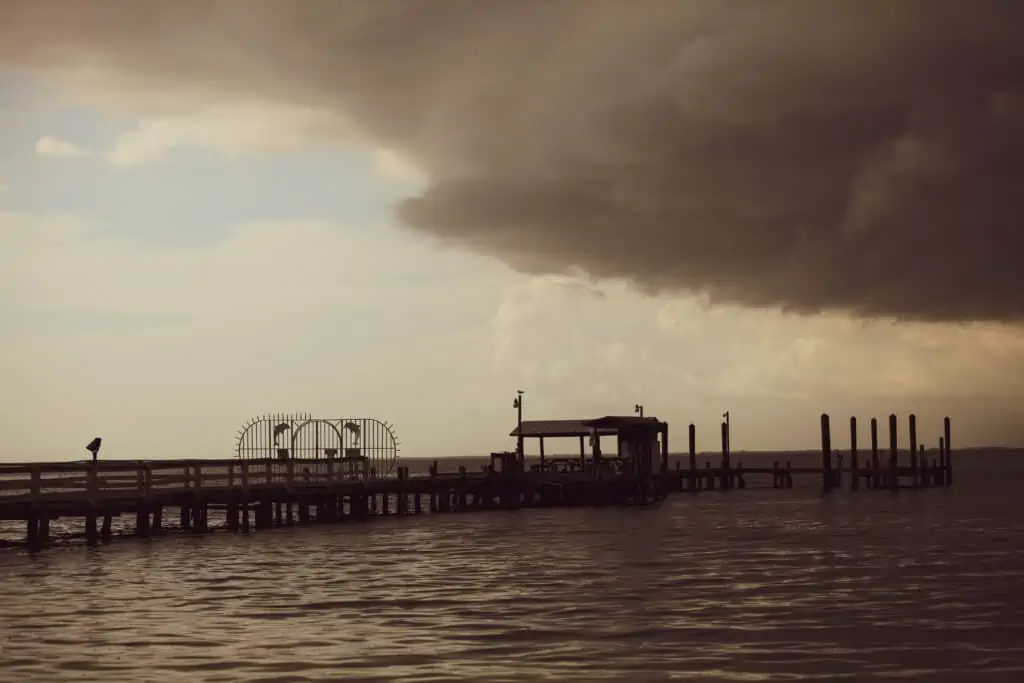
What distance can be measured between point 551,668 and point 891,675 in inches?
179

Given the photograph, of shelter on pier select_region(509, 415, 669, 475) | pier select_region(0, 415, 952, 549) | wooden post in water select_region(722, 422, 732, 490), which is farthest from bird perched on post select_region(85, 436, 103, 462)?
wooden post in water select_region(722, 422, 732, 490)

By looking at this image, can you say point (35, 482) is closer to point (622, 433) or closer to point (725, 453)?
point (622, 433)

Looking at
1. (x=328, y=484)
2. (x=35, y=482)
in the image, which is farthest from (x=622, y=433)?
(x=35, y=482)

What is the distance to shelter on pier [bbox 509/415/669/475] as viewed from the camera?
61.7 metres

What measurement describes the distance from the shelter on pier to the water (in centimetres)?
1884

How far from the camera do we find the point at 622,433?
63469 millimetres

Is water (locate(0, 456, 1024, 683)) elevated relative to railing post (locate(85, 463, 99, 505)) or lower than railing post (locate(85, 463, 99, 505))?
lower

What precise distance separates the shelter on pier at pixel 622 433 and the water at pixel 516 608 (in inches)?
742

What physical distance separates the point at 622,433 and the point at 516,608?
135 feet

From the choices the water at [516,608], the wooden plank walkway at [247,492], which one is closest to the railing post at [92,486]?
the wooden plank walkway at [247,492]

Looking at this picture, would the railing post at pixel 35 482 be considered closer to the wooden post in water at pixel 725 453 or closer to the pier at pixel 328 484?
the pier at pixel 328 484

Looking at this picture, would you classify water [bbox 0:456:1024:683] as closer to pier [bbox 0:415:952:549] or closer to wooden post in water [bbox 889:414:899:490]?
pier [bbox 0:415:952:549]

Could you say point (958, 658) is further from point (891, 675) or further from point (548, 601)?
point (548, 601)

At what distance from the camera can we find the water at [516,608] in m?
16.9
